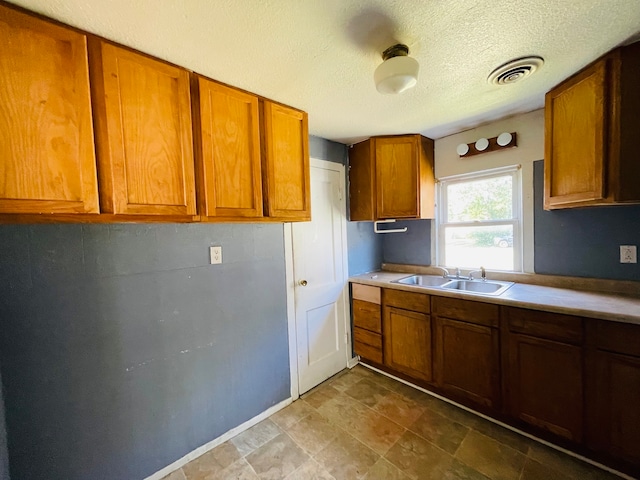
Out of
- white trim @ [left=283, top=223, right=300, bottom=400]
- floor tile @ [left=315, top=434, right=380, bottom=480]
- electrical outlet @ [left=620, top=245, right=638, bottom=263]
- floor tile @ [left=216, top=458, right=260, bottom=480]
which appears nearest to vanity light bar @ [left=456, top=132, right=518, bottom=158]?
electrical outlet @ [left=620, top=245, right=638, bottom=263]

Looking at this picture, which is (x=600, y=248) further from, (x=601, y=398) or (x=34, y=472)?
(x=34, y=472)

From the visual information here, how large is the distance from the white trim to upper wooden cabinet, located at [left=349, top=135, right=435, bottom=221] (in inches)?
33.7

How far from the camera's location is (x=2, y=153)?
893 mm

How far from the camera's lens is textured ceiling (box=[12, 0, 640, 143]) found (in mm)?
984

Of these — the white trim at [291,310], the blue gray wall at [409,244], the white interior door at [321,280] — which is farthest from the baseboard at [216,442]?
the blue gray wall at [409,244]

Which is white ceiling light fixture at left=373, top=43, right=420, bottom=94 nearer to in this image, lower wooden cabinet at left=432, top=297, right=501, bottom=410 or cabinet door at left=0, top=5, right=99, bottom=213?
cabinet door at left=0, top=5, right=99, bottom=213

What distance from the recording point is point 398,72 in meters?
1.17

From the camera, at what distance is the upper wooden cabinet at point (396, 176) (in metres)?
2.42

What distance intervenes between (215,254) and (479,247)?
2316 mm

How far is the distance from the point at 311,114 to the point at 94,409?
7.19 feet

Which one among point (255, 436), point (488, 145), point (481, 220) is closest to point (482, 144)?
point (488, 145)

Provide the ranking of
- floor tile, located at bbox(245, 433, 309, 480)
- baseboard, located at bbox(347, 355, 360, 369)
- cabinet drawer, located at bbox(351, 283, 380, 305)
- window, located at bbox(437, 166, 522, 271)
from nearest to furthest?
floor tile, located at bbox(245, 433, 309, 480)
window, located at bbox(437, 166, 522, 271)
cabinet drawer, located at bbox(351, 283, 380, 305)
baseboard, located at bbox(347, 355, 360, 369)

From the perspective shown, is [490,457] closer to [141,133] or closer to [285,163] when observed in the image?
[285,163]

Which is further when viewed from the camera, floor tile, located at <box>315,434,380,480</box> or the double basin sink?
the double basin sink
